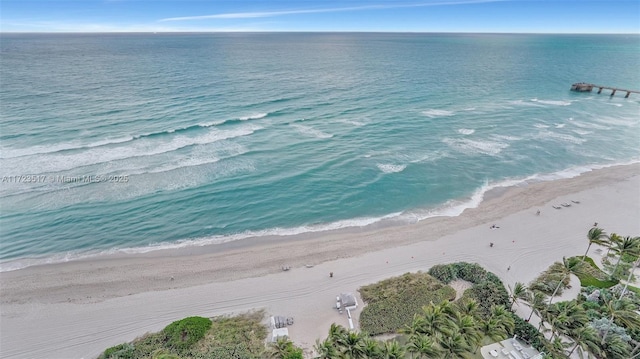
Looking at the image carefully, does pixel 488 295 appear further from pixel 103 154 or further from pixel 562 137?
pixel 103 154

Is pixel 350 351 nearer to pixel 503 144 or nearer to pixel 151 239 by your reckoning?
pixel 151 239

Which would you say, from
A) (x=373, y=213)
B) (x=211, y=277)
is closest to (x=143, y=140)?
(x=211, y=277)

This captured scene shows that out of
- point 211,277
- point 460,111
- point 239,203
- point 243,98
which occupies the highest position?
point 243,98

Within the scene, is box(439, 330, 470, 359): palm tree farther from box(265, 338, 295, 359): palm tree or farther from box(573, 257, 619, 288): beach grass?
box(573, 257, 619, 288): beach grass

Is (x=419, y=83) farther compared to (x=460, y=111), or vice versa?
(x=419, y=83)

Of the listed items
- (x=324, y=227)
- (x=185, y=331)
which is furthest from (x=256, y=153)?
(x=185, y=331)

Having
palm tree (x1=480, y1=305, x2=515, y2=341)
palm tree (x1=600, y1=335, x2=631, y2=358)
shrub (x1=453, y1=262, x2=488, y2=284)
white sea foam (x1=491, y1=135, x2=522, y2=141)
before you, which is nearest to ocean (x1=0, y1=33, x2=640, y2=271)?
white sea foam (x1=491, y1=135, x2=522, y2=141)

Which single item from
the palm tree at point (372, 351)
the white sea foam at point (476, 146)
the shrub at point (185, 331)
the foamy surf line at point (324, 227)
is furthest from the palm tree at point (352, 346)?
the white sea foam at point (476, 146)
